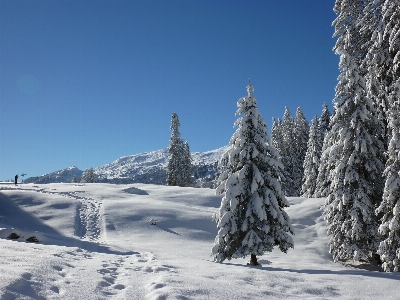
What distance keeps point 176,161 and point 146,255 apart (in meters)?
43.0

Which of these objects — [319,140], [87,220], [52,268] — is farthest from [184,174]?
[52,268]

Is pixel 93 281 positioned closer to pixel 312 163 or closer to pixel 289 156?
pixel 312 163

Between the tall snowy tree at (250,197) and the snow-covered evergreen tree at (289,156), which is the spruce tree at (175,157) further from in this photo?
the tall snowy tree at (250,197)

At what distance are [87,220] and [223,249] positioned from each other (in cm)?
1667

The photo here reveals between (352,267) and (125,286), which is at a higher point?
(125,286)

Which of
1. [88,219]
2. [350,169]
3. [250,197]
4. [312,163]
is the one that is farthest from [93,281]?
[312,163]

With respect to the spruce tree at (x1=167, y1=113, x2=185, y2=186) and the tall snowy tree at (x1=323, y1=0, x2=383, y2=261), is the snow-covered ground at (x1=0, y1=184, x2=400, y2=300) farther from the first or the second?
the spruce tree at (x1=167, y1=113, x2=185, y2=186)

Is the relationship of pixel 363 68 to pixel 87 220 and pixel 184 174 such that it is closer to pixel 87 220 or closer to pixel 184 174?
pixel 87 220

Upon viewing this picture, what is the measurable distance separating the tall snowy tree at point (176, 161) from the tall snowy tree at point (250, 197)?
3927cm

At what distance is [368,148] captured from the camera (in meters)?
18.5

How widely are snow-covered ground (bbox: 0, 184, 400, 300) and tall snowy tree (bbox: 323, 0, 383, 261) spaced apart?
1.94 m

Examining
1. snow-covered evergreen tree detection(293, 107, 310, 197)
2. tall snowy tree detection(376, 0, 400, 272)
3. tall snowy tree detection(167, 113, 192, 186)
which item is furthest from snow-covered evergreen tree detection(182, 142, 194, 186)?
tall snowy tree detection(376, 0, 400, 272)

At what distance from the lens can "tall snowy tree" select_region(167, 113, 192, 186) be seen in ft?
185

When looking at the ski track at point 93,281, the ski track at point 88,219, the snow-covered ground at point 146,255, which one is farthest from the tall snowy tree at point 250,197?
the ski track at point 88,219
